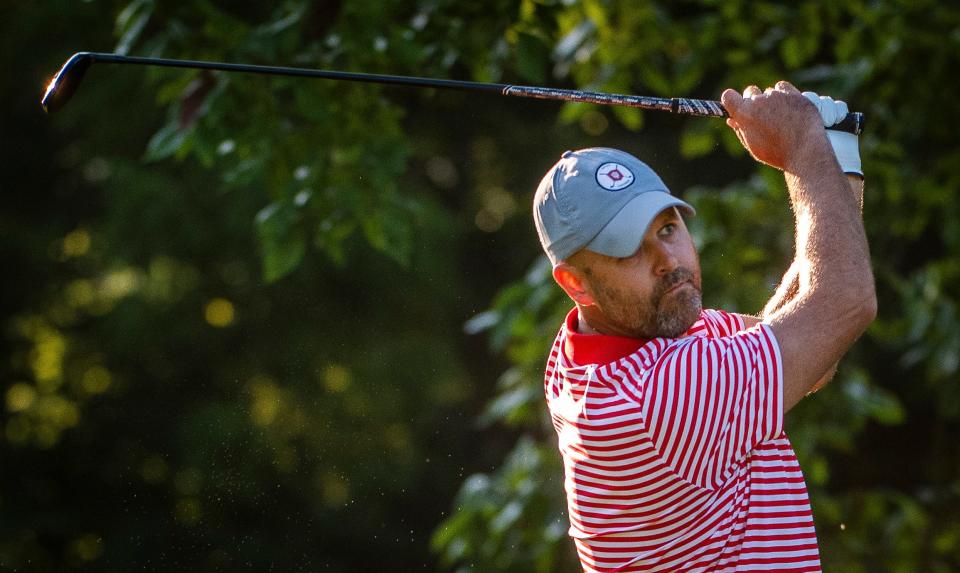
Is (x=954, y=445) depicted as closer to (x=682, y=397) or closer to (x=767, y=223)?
(x=767, y=223)

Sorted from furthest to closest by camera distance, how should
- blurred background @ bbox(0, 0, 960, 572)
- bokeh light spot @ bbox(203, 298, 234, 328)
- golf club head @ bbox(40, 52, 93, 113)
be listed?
bokeh light spot @ bbox(203, 298, 234, 328) < blurred background @ bbox(0, 0, 960, 572) < golf club head @ bbox(40, 52, 93, 113)

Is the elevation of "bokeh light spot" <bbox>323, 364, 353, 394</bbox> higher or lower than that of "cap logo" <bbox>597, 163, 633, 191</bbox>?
lower

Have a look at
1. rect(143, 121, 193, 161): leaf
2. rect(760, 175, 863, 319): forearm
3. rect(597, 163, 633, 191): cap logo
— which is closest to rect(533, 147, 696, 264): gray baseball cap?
rect(597, 163, 633, 191): cap logo

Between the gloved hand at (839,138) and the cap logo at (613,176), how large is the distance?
30 centimetres

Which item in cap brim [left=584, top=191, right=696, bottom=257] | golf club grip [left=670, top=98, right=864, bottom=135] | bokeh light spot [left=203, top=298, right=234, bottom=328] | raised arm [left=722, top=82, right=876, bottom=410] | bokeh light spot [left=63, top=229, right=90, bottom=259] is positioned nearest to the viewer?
raised arm [left=722, top=82, right=876, bottom=410]

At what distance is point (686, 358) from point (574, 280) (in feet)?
0.85

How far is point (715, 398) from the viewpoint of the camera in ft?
6.43

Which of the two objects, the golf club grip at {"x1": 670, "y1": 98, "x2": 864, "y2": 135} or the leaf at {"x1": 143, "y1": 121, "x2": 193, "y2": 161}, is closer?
the golf club grip at {"x1": 670, "y1": 98, "x2": 864, "y2": 135}

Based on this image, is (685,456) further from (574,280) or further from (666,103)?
(666,103)

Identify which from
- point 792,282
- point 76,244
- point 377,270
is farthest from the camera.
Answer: point 76,244

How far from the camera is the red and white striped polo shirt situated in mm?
1960

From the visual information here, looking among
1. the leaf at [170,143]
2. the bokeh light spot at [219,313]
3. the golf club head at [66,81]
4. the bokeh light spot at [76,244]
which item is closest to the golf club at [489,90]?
the golf club head at [66,81]

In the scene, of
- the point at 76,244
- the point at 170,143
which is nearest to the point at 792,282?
the point at 170,143

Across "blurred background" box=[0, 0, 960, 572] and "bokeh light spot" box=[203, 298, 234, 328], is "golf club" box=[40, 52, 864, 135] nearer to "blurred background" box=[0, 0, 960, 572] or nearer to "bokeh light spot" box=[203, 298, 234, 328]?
"blurred background" box=[0, 0, 960, 572]
